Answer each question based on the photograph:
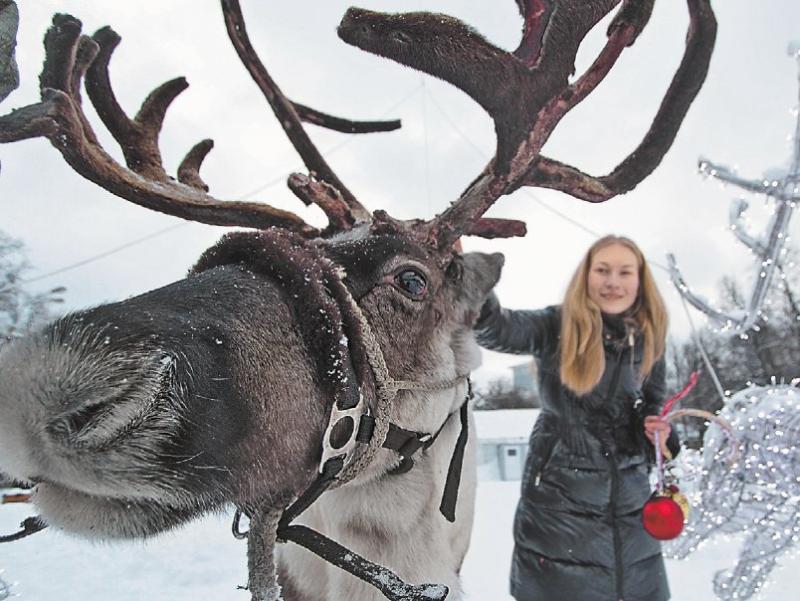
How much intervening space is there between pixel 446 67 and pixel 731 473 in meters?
5.11

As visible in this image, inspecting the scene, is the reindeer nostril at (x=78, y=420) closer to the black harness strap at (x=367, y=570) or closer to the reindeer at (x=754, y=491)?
the black harness strap at (x=367, y=570)

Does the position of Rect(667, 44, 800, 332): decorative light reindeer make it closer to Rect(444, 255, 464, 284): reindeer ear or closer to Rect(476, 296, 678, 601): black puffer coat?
Rect(476, 296, 678, 601): black puffer coat

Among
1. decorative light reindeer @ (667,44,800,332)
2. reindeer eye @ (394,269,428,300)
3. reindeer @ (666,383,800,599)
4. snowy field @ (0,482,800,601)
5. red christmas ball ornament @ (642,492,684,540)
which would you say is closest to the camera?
reindeer eye @ (394,269,428,300)

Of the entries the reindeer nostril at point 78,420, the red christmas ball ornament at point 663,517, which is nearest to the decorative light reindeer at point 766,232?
the red christmas ball ornament at point 663,517

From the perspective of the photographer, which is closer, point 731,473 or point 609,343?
point 609,343

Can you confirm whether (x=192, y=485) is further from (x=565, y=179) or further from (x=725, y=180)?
(x=725, y=180)

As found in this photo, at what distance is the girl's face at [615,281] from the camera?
3.22 metres

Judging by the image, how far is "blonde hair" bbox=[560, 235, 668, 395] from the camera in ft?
9.91

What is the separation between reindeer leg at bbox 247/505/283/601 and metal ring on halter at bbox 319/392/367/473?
0.22 m

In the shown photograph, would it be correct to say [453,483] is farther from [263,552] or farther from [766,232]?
[766,232]

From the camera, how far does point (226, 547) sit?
6.56 metres

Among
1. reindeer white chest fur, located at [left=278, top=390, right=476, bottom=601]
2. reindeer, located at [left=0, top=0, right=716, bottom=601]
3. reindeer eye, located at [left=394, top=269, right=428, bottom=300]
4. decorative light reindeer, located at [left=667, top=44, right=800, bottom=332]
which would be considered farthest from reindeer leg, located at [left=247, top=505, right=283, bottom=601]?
decorative light reindeer, located at [left=667, top=44, right=800, bottom=332]

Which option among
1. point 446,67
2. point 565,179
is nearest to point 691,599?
point 565,179

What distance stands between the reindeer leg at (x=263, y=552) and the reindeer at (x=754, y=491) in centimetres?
501
